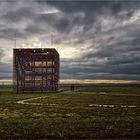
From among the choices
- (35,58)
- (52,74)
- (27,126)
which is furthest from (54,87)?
(27,126)

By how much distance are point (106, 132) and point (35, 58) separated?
82.8 metres

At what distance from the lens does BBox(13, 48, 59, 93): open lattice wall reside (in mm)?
91750

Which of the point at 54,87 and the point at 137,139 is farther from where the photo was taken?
the point at 54,87

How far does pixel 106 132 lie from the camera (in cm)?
1240

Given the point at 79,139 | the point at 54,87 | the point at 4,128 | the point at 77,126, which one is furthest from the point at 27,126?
the point at 54,87

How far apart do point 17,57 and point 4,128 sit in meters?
81.9

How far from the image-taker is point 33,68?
93.7 metres

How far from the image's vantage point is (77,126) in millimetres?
13945

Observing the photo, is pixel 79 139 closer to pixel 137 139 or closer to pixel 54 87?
pixel 137 139

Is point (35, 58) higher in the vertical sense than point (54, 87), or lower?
higher

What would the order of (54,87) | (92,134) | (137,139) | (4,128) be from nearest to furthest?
(137,139) < (92,134) < (4,128) < (54,87)

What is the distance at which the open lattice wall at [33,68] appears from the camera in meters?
91.8

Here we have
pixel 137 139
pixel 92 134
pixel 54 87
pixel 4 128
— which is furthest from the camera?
pixel 54 87

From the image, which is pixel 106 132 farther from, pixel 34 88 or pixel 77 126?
pixel 34 88
